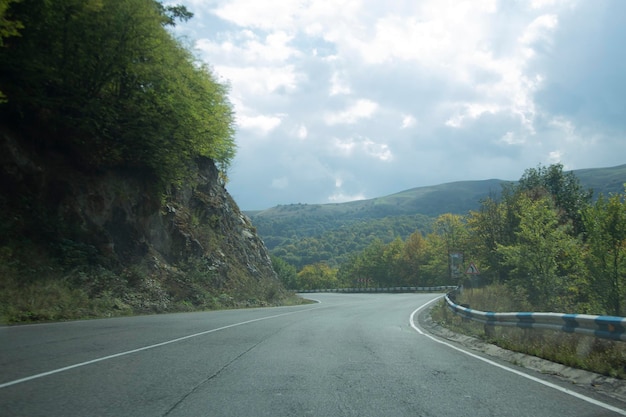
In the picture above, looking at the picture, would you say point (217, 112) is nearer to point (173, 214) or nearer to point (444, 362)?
point (173, 214)

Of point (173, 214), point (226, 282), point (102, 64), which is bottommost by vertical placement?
point (226, 282)

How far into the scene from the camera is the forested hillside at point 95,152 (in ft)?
59.6

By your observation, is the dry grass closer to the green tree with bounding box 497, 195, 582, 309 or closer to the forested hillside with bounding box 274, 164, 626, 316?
the forested hillside with bounding box 274, 164, 626, 316

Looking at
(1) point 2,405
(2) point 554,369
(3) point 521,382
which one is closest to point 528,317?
(2) point 554,369

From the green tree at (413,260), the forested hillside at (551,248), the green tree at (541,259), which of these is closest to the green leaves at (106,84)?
the forested hillside at (551,248)

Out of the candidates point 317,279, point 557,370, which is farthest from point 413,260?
point 557,370

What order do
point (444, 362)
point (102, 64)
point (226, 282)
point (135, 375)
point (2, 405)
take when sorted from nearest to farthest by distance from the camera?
point (2, 405), point (135, 375), point (444, 362), point (102, 64), point (226, 282)

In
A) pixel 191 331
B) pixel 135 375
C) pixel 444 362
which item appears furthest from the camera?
pixel 191 331

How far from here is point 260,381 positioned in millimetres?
6695

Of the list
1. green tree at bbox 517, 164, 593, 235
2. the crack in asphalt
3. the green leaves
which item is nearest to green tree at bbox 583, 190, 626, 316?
green tree at bbox 517, 164, 593, 235

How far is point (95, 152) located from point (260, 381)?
1983 cm

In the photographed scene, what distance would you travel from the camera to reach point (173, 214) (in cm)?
2997

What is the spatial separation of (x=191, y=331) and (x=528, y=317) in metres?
8.38

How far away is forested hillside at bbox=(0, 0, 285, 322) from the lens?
18.2 metres
